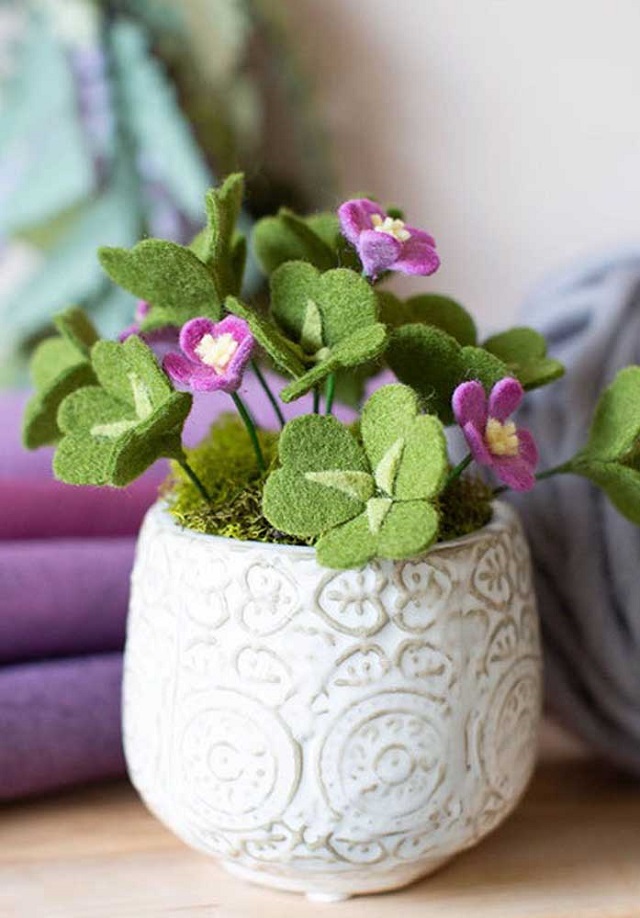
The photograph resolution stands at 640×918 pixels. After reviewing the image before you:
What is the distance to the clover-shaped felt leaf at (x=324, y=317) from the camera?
0.36 meters

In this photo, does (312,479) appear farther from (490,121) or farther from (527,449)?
(490,121)

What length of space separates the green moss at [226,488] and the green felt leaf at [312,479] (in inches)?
1.2

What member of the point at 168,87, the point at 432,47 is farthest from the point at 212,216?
the point at 432,47

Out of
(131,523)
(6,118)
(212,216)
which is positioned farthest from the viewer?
(6,118)

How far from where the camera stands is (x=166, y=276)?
1.27 feet

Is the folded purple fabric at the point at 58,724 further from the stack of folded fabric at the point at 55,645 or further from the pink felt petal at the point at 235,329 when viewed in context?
the pink felt petal at the point at 235,329

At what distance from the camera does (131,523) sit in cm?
55

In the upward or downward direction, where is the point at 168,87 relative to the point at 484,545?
upward

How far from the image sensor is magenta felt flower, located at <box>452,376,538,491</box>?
14.5 inches

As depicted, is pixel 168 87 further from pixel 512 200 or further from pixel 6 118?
pixel 512 200

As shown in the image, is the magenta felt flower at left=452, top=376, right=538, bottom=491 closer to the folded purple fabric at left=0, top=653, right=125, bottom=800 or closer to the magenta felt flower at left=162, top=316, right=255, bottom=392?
the magenta felt flower at left=162, top=316, right=255, bottom=392

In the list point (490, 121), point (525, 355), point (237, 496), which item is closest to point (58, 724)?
point (237, 496)

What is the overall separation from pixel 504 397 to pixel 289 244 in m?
0.10

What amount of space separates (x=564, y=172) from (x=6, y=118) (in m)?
0.35
